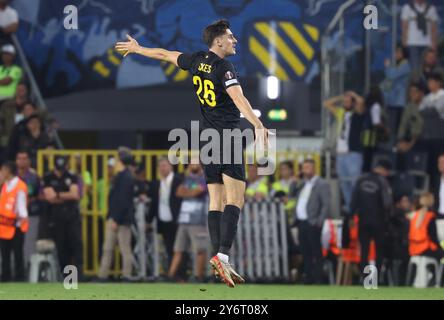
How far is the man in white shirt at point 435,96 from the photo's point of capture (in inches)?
1043

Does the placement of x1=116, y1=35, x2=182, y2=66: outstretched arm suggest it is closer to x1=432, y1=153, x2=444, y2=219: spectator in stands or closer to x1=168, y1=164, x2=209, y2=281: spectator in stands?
x1=168, y1=164, x2=209, y2=281: spectator in stands

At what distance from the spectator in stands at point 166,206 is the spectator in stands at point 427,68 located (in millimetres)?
4764

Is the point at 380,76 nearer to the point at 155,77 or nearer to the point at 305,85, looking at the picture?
the point at 305,85

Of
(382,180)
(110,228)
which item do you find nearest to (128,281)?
(110,228)

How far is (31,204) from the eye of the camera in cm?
2511

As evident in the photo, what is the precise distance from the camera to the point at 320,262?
24.6m

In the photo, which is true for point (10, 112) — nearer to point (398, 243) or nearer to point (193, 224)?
point (193, 224)

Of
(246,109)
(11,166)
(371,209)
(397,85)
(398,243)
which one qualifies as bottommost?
(398,243)

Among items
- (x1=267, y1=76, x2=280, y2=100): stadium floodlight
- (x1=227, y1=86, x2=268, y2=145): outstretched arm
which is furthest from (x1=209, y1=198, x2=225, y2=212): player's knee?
(x1=267, y1=76, x2=280, y2=100): stadium floodlight

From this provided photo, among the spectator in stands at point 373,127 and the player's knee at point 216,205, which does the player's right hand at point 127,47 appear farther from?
the spectator in stands at point 373,127

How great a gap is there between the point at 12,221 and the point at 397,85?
765 centimetres

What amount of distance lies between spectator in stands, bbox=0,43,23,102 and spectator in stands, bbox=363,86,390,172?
20.2 ft

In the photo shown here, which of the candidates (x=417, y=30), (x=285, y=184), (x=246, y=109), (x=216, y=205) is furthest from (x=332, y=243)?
(x=246, y=109)
